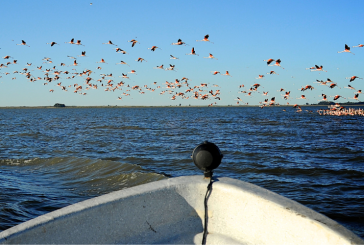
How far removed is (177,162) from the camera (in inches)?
631

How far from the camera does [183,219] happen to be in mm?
3652

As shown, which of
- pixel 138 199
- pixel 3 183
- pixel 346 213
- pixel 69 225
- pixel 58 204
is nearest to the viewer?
pixel 69 225

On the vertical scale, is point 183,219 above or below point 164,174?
above

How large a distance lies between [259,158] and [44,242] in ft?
48.2

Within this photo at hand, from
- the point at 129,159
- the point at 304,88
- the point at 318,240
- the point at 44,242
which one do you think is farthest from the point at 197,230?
the point at 304,88

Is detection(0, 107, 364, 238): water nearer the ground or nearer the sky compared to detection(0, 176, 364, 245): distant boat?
nearer the ground

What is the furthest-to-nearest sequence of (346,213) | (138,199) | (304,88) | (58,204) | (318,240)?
(304,88) → (58,204) → (346,213) → (138,199) → (318,240)

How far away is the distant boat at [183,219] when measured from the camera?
308 cm

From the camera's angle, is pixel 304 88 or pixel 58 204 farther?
pixel 304 88

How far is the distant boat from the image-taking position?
10.1ft

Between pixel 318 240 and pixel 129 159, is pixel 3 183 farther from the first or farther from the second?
pixel 318 240

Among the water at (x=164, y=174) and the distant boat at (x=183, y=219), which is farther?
the water at (x=164, y=174)

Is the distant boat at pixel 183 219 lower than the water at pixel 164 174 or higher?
higher

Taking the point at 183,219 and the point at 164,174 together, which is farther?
the point at 164,174
